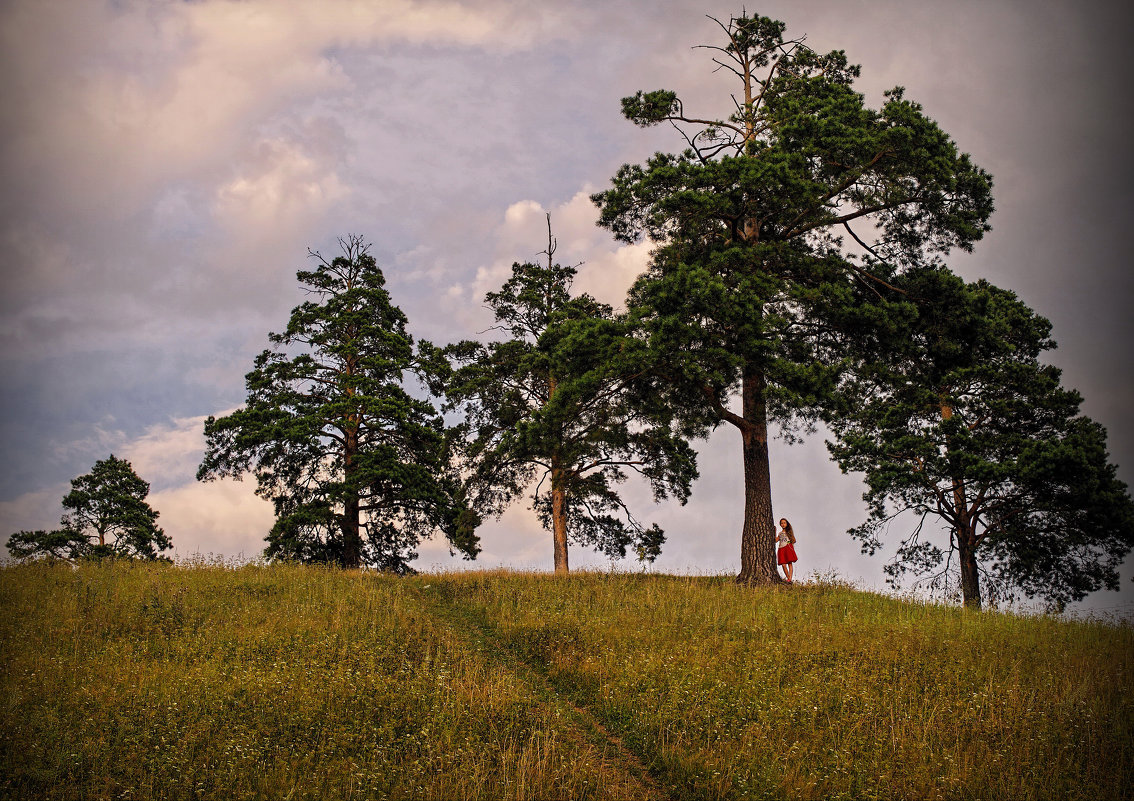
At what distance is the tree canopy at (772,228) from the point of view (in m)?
16.8

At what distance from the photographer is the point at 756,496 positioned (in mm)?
18625

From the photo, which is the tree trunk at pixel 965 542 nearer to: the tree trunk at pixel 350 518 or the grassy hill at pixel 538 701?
the grassy hill at pixel 538 701

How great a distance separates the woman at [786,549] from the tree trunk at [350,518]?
14.6 m

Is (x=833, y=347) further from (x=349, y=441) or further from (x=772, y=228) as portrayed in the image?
(x=349, y=441)

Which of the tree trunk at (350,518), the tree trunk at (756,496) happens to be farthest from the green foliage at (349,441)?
the tree trunk at (756,496)

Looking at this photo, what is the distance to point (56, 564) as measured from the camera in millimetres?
15688

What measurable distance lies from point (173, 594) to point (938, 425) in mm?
19327

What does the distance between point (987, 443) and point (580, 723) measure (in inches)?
611

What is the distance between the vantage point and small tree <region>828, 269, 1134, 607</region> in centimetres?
1817

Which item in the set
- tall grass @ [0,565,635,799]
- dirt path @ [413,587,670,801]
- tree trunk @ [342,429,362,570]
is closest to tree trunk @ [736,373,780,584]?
dirt path @ [413,587,670,801]

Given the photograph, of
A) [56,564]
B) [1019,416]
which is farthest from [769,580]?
[56,564]

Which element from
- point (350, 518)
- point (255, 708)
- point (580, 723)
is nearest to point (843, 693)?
point (580, 723)

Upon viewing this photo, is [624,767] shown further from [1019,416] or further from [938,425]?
[1019,416]

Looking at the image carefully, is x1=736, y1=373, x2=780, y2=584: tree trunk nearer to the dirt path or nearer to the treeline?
the treeline
